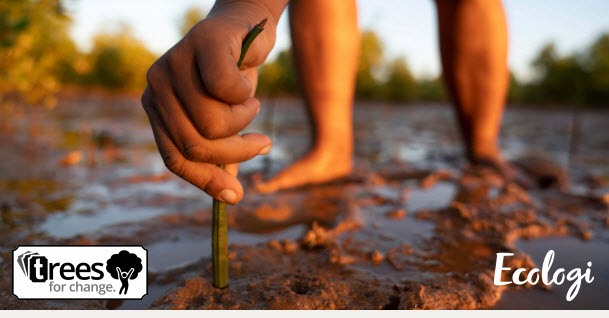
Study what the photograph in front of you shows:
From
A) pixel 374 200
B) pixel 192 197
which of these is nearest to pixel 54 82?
pixel 192 197

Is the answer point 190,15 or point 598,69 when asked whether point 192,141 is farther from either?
point 598,69

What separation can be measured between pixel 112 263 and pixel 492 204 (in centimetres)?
140

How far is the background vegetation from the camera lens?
9.03ft

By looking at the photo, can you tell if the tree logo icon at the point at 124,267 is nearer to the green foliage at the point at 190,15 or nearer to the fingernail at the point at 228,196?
the fingernail at the point at 228,196

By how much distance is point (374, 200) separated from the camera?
1.64 m

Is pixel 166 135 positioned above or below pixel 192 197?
above

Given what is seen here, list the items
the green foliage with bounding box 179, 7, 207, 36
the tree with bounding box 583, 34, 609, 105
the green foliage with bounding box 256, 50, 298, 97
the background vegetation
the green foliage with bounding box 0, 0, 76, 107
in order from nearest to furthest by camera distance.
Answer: the green foliage with bounding box 0, 0, 76, 107 → the background vegetation → the green foliage with bounding box 256, 50, 298, 97 → the green foliage with bounding box 179, 7, 207, 36 → the tree with bounding box 583, 34, 609, 105

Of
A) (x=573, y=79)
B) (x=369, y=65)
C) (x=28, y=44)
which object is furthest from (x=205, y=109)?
(x=573, y=79)

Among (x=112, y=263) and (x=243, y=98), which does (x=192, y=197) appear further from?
(x=243, y=98)

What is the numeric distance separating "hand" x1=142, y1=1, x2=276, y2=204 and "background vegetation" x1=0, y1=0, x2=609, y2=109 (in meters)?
1.51

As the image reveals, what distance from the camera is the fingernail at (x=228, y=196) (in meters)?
0.69

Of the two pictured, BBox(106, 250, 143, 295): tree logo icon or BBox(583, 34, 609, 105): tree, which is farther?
BBox(583, 34, 609, 105): tree

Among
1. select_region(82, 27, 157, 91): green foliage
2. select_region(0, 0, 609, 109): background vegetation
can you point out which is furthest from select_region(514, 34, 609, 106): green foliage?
select_region(82, 27, 157, 91): green foliage

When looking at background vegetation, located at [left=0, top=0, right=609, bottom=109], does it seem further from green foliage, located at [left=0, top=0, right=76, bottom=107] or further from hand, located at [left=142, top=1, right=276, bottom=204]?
hand, located at [left=142, top=1, right=276, bottom=204]
